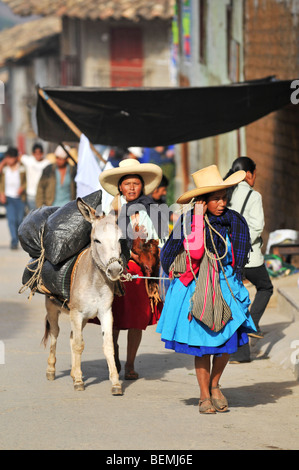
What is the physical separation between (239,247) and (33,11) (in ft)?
92.3

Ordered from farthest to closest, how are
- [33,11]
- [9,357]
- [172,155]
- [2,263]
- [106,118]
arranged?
[33,11], [172,155], [2,263], [106,118], [9,357]

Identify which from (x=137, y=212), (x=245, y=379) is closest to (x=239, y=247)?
(x=137, y=212)

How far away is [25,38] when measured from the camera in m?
42.3

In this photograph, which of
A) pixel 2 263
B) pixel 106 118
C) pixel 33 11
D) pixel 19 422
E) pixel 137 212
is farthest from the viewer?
pixel 33 11

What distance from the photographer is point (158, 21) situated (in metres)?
33.6

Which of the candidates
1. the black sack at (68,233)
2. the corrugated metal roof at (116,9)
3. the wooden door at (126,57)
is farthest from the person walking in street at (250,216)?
the wooden door at (126,57)

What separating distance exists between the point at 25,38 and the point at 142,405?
36882 mm

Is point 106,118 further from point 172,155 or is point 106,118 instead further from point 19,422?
point 172,155

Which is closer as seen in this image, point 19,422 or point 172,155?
point 19,422

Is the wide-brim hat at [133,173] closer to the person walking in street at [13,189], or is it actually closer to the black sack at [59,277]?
the black sack at [59,277]

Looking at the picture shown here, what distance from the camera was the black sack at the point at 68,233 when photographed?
7.83m

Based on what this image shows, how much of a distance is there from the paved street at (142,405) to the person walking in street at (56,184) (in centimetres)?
545

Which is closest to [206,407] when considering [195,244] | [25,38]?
[195,244]

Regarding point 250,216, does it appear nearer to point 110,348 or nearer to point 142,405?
point 110,348
